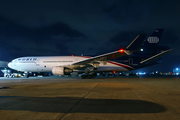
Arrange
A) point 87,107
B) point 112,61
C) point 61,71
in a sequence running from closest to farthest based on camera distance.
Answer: point 87,107 < point 61,71 < point 112,61

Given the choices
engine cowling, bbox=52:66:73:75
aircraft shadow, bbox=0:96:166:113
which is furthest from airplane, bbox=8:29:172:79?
aircraft shadow, bbox=0:96:166:113

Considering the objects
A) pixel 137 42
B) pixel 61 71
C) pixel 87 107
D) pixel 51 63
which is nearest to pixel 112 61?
pixel 137 42

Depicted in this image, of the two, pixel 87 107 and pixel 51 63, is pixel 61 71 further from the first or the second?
pixel 87 107

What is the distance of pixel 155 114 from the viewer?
3832mm

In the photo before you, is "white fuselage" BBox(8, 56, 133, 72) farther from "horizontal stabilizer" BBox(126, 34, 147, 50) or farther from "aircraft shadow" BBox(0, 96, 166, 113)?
"aircraft shadow" BBox(0, 96, 166, 113)

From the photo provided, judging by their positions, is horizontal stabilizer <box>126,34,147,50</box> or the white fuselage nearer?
horizontal stabilizer <box>126,34,147,50</box>

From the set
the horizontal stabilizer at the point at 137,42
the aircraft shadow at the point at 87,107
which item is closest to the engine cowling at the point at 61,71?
the horizontal stabilizer at the point at 137,42

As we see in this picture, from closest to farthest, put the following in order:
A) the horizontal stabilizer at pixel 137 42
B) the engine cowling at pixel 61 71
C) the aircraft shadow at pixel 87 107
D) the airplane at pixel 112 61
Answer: the aircraft shadow at pixel 87 107, the horizontal stabilizer at pixel 137 42, the engine cowling at pixel 61 71, the airplane at pixel 112 61

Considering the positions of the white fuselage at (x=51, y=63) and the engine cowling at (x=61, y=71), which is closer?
the engine cowling at (x=61, y=71)

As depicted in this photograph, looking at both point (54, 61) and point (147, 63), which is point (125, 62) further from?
point (54, 61)

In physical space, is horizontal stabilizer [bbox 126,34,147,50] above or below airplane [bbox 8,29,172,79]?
above

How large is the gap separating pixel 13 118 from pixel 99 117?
234 cm

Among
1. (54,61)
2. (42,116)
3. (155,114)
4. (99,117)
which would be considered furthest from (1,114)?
(54,61)

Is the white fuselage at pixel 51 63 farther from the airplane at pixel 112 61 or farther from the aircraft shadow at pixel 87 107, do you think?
the aircraft shadow at pixel 87 107
